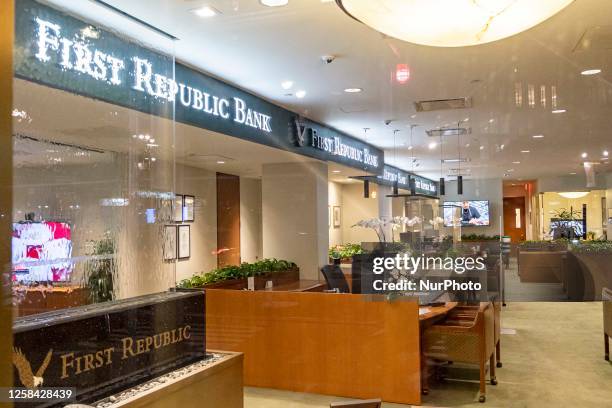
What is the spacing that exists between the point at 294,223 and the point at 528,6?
5.61m

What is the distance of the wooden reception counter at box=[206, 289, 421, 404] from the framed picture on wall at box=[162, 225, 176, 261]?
1.36 metres

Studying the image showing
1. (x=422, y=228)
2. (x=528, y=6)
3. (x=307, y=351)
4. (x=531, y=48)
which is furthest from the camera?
(x=422, y=228)

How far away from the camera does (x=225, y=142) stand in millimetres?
5316

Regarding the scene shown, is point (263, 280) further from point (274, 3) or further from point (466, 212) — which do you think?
point (274, 3)

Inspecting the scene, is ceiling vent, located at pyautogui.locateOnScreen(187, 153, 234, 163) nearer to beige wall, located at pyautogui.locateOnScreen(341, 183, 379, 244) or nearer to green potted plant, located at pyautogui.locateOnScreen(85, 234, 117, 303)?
beige wall, located at pyautogui.locateOnScreen(341, 183, 379, 244)

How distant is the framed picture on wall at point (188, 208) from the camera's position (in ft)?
24.1

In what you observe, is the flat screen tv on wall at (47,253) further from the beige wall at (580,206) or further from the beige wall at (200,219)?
the beige wall at (580,206)

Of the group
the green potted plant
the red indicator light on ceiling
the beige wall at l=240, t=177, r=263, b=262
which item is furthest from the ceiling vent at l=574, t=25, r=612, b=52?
the beige wall at l=240, t=177, r=263, b=262

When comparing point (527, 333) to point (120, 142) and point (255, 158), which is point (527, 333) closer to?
point (255, 158)

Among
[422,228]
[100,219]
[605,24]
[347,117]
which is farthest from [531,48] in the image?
[100,219]

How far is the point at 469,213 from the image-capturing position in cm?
512

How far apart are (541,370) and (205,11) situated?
14.5 ft

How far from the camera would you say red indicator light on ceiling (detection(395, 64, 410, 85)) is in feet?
14.9

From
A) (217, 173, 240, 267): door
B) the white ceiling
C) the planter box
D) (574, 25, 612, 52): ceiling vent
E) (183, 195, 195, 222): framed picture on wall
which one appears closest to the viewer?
the white ceiling
